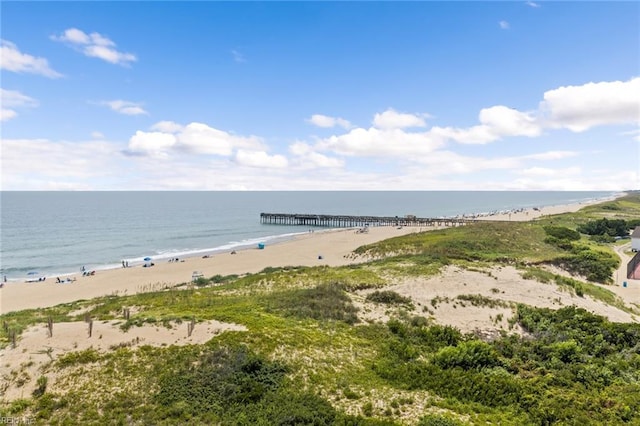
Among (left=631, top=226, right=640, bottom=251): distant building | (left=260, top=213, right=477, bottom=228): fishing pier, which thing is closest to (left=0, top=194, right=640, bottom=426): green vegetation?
(left=631, top=226, right=640, bottom=251): distant building

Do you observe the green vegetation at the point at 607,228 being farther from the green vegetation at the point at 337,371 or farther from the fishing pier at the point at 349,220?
the green vegetation at the point at 337,371

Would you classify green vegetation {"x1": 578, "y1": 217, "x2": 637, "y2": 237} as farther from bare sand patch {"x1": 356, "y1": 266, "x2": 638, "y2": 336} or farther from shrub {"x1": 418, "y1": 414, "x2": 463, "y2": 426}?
shrub {"x1": 418, "y1": 414, "x2": 463, "y2": 426}

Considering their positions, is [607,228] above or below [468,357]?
above

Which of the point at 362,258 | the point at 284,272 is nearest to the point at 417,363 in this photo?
the point at 284,272

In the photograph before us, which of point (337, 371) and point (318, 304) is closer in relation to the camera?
point (337, 371)

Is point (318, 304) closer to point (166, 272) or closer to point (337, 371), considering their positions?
point (337, 371)

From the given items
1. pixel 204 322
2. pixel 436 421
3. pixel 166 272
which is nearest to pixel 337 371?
pixel 436 421
